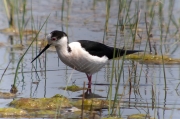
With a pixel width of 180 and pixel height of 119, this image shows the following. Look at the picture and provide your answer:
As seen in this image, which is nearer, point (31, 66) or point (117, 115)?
point (117, 115)

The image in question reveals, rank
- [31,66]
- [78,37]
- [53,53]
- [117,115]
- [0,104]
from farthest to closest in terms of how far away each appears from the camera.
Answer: [78,37], [53,53], [31,66], [0,104], [117,115]

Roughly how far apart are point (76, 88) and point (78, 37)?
3.03 metres

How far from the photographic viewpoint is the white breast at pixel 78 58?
689cm

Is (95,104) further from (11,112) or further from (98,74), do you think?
(98,74)

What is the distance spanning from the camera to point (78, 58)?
6.91 meters

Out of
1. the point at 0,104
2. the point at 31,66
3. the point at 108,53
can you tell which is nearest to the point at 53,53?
the point at 31,66

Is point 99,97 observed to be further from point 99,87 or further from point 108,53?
point 108,53

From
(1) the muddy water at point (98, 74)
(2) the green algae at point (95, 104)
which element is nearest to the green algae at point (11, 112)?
(1) the muddy water at point (98, 74)

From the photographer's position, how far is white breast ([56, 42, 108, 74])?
6887mm

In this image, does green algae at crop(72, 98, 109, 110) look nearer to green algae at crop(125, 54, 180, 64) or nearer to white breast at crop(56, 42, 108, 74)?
white breast at crop(56, 42, 108, 74)

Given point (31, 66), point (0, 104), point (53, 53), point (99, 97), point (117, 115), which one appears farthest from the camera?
point (53, 53)

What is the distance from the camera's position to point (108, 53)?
287 inches

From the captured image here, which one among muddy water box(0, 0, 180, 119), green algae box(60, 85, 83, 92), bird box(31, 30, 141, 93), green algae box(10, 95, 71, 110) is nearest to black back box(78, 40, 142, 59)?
bird box(31, 30, 141, 93)

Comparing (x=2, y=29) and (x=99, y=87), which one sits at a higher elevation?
(x=2, y=29)
